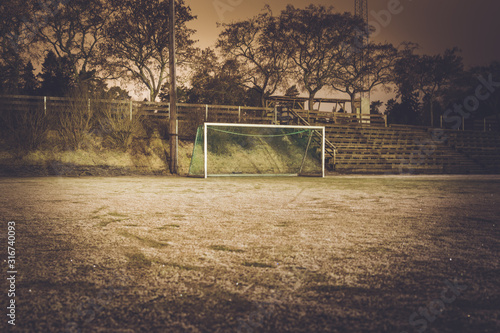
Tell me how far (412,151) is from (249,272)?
1945 cm

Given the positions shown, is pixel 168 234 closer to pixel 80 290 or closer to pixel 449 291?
pixel 80 290

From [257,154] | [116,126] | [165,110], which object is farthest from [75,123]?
→ [257,154]

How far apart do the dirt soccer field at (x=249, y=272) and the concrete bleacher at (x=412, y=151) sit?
13564 mm

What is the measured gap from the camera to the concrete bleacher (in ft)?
59.1

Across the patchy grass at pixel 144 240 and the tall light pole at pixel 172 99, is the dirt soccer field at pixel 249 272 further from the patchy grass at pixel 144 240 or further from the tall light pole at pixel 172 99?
the tall light pole at pixel 172 99

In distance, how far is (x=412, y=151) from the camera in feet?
65.4

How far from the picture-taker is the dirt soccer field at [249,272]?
6.12 ft

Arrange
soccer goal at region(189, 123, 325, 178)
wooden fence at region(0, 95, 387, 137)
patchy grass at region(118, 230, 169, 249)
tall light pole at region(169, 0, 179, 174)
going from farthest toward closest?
soccer goal at region(189, 123, 325, 178)
wooden fence at region(0, 95, 387, 137)
tall light pole at region(169, 0, 179, 174)
patchy grass at region(118, 230, 169, 249)

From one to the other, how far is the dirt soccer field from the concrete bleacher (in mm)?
13564

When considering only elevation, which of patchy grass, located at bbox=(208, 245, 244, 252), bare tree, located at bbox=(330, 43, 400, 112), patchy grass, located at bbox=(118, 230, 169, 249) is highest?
bare tree, located at bbox=(330, 43, 400, 112)

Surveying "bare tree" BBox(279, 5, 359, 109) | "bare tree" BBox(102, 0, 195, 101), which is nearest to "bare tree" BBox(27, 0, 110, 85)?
"bare tree" BBox(102, 0, 195, 101)

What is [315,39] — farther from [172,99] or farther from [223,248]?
[223,248]

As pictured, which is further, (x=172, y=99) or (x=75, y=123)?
(x=75, y=123)

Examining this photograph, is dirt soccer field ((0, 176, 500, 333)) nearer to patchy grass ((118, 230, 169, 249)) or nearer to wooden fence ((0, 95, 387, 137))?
patchy grass ((118, 230, 169, 249))
